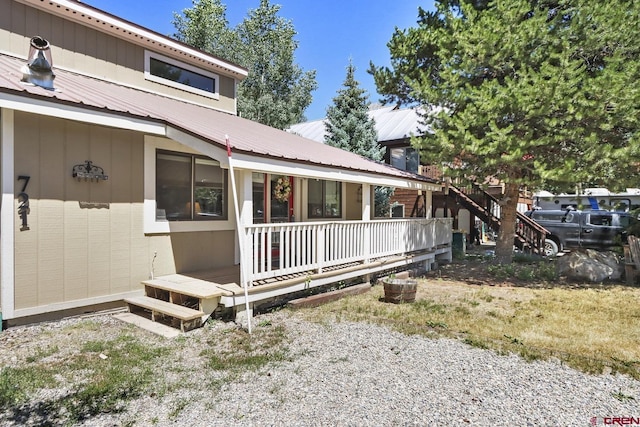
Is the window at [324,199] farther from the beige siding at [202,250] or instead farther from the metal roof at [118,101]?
the beige siding at [202,250]

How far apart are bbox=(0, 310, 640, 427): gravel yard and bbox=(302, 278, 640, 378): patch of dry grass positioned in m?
0.44

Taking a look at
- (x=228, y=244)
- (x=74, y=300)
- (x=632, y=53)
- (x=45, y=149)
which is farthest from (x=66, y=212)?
(x=632, y=53)

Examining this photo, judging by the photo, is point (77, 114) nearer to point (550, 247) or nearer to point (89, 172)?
point (89, 172)

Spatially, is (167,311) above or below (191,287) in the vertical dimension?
below

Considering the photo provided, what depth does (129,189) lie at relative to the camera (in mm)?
5922

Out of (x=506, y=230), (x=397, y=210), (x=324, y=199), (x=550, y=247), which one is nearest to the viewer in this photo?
(x=324, y=199)

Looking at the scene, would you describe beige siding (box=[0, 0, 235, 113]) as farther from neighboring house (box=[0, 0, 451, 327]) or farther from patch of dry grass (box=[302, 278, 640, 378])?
patch of dry grass (box=[302, 278, 640, 378])

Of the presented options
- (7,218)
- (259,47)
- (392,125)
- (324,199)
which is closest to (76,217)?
(7,218)

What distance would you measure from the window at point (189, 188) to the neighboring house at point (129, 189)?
2 centimetres

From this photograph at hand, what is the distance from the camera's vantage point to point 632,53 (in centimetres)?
851

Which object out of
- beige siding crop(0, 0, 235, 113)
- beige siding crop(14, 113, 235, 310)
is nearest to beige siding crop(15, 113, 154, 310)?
beige siding crop(14, 113, 235, 310)

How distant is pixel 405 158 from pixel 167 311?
15.5 m

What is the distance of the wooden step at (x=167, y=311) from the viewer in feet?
16.6

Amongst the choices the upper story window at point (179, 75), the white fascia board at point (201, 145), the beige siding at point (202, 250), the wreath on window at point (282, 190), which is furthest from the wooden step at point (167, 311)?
the upper story window at point (179, 75)
